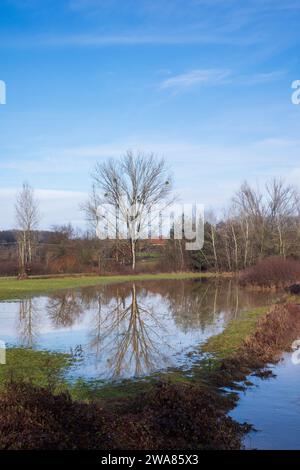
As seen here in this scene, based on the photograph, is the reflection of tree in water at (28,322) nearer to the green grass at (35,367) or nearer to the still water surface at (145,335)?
the still water surface at (145,335)

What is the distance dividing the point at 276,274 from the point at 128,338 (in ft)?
60.9

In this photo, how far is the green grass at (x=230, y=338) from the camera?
11.6 meters

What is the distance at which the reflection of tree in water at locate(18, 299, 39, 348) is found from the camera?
13.4 meters

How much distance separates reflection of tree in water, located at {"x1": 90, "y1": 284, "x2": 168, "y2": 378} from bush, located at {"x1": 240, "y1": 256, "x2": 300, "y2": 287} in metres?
11.9

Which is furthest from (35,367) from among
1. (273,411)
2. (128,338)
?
(273,411)

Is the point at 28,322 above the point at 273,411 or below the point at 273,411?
above

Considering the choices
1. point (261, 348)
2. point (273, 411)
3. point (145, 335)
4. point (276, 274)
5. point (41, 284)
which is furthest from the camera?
point (41, 284)

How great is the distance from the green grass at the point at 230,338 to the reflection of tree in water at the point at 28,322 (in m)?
5.00

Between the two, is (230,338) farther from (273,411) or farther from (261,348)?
(273,411)

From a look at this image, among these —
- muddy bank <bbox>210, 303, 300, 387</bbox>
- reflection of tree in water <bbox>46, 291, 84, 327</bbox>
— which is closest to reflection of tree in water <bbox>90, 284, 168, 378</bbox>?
reflection of tree in water <bbox>46, 291, 84, 327</bbox>

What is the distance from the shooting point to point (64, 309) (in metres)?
20.0

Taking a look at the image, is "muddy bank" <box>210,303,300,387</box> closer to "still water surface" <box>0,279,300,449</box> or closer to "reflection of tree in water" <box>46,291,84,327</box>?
"still water surface" <box>0,279,300,449</box>

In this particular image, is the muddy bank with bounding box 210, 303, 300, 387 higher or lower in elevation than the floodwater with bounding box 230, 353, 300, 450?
higher
